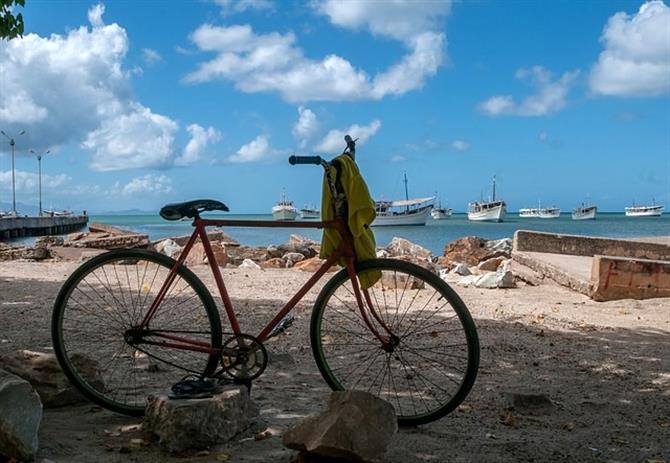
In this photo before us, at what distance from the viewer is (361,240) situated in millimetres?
3627

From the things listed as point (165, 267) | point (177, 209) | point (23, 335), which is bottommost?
Answer: point (23, 335)

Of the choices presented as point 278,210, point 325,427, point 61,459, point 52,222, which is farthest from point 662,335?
point 278,210

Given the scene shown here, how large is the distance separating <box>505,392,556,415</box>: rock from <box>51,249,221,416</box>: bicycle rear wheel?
1.86 metres

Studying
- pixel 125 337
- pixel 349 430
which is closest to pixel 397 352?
pixel 349 430

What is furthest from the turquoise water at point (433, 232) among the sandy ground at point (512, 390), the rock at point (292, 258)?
the sandy ground at point (512, 390)

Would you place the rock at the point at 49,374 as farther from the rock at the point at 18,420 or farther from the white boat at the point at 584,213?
the white boat at the point at 584,213

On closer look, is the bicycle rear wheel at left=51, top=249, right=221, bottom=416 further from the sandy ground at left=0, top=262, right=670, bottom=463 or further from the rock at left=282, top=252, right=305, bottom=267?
the rock at left=282, top=252, right=305, bottom=267

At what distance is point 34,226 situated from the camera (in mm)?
59719

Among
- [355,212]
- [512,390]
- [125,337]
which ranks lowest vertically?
[512,390]

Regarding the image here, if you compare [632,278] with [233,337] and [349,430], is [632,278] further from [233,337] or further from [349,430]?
[349,430]

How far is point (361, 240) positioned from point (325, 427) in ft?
3.68

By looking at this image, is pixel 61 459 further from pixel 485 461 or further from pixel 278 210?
pixel 278 210

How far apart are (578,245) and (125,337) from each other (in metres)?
12.8

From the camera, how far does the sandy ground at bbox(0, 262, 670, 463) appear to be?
325 centimetres
